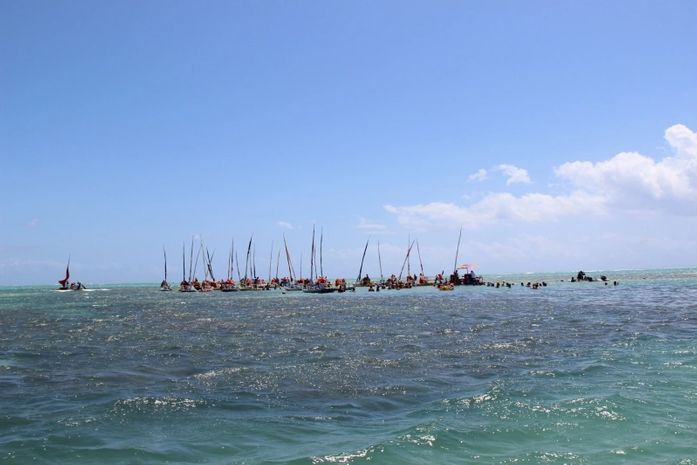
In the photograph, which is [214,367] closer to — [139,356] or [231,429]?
[139,356]

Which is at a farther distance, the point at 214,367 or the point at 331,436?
the point at 214,367

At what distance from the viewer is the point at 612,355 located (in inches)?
832

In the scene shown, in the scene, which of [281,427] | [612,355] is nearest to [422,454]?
[281,427]

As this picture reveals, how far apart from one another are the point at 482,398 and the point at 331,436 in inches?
192

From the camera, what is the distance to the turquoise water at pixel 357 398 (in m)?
10.1

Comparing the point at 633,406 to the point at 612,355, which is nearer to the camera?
the point at 633,406

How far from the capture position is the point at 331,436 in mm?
11125

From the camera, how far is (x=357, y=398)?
14805mm

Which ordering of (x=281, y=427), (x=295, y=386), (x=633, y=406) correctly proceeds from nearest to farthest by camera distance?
(x=281, y=427), (x=633, y=406), (x=295, y=386)

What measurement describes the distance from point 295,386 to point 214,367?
15.7 feet

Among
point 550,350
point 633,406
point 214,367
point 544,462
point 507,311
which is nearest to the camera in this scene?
point 544,462

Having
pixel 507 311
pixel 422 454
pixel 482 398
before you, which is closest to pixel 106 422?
pixel 422 454

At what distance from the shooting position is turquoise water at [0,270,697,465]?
10.1m

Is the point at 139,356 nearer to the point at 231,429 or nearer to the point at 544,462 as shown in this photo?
the point at 231,429
